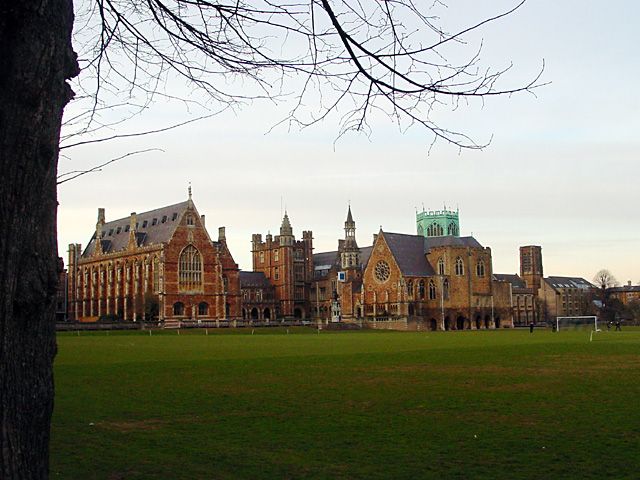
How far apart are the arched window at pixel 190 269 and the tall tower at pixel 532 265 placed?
2680 inches

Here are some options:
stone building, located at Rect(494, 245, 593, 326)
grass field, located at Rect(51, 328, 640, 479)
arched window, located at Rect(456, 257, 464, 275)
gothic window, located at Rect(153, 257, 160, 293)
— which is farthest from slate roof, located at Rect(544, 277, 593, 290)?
grass field, located at Rect(51, 328, 640, 479)

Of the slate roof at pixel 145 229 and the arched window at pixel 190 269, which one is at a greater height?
the slate roof at pixel 145 229

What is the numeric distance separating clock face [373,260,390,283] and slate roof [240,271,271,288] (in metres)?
26.4

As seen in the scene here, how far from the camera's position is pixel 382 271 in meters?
95.3

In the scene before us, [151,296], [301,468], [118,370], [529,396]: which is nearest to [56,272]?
[301,468]

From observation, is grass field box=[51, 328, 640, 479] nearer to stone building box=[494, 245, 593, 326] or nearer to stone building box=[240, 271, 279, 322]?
stone building box=[240, 271, 279, 322]

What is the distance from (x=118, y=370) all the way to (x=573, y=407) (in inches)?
477

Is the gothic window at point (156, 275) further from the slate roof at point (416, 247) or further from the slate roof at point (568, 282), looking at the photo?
the slate roof at point (568, 282)

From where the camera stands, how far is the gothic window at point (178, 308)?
85.4 m

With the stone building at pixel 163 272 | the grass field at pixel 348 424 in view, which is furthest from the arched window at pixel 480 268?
the grass field at pixel 348 424

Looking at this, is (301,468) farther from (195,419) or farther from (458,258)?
(458,258)

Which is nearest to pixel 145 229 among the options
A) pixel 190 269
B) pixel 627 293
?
pixel 190 269

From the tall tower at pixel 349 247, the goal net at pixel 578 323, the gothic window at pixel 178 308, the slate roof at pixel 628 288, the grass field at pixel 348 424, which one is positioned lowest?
the goal net at pixel 578 323

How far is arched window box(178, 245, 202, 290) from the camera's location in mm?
86188
